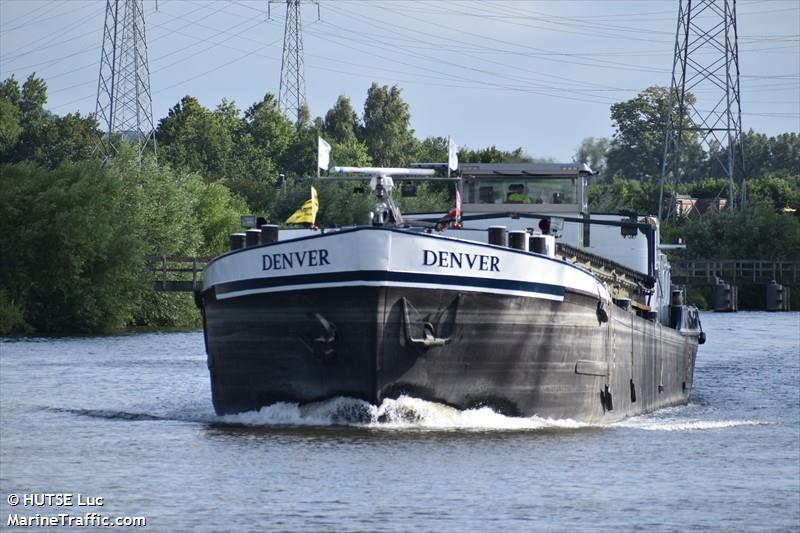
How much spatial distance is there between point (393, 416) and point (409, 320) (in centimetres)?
143

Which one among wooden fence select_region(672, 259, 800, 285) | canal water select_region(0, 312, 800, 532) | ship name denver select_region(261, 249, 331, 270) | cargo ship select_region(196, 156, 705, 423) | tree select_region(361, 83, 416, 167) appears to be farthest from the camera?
tree select_region(361, 83, 416, 167)

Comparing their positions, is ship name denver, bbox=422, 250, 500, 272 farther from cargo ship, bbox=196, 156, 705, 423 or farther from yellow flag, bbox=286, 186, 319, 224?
yellow flag, bbox=286, 186, 319, 224

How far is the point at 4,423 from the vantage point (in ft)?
83.4

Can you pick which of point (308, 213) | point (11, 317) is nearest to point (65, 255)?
point (11, 317)

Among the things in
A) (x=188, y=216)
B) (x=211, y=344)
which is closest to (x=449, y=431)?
(x=211, y=344)

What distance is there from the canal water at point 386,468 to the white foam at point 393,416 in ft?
0.08

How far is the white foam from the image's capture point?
22.3 meters

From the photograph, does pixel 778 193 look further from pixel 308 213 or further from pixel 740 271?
pixel 308 213

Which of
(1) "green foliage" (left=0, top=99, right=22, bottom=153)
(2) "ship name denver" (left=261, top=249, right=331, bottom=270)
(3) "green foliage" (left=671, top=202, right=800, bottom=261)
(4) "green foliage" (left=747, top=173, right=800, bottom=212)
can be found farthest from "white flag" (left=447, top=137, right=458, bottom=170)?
(4) "green foliage" (left=747, top=173, right=800, bottom=212)

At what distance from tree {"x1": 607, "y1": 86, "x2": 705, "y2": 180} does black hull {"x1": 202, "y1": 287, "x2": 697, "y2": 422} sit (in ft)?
491

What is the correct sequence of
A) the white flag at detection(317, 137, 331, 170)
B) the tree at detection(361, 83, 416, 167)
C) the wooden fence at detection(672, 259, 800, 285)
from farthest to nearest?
the tree at detection(361, 83, 416, 167)
the wooden fence at detection(672, 259, 800, 285)
the white flag at detection(317, 137, 331, 170)

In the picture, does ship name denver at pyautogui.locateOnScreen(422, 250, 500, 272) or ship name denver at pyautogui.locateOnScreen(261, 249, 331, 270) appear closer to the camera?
ship name denver at pyautogui.locateOnScreen(422, 250, 500, 272)

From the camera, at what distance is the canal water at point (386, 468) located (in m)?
16.4

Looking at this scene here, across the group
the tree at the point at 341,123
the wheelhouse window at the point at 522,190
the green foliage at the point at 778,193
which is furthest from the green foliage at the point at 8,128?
the wheelhouse window at the point at 522,190
